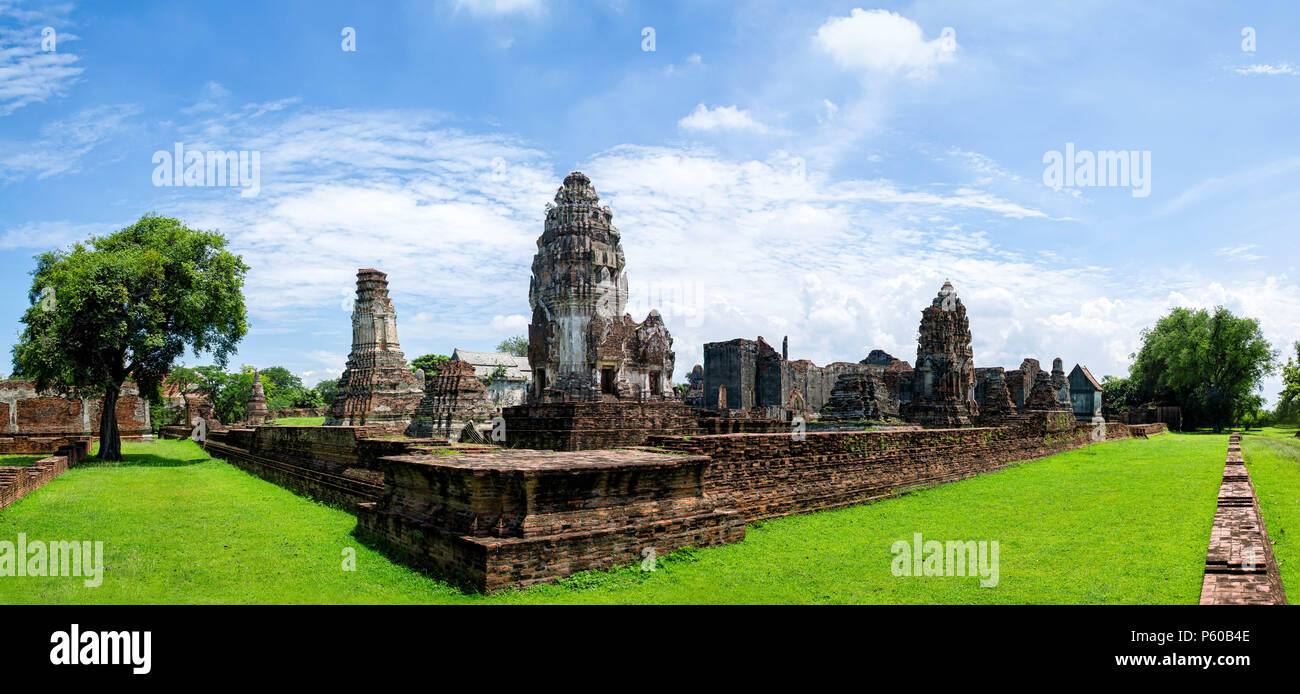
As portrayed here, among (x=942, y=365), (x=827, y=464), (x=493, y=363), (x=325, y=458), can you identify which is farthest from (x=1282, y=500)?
(x=493, y=363)

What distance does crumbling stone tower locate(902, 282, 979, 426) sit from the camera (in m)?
20.6

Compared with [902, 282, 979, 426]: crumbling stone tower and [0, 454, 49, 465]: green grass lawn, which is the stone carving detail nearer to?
[0, 454, 49, 465]: green grass lawn

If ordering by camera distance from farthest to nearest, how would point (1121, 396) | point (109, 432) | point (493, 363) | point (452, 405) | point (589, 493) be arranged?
point (493, 363) → point (1121, 396) → point (109, 432) → point (452, 405) → point (589, 493)

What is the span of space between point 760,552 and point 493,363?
5622 centimetres

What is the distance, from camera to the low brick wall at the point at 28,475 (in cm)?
1126

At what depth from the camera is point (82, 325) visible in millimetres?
18562

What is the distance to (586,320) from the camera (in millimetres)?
20750

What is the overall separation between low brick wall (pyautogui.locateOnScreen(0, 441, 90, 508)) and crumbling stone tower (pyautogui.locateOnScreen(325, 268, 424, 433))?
6.91m

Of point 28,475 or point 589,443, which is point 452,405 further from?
point 28,475

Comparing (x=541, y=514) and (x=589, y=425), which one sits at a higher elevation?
(x=589, y=425)

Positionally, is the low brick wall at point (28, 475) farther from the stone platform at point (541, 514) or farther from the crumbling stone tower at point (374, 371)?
the stone platform at point (541, 514)

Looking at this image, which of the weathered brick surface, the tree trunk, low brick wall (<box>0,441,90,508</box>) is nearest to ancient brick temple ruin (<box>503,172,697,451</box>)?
low brick wall (<box>0,441,90,508</box>)

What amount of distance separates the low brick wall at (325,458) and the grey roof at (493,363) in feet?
129
